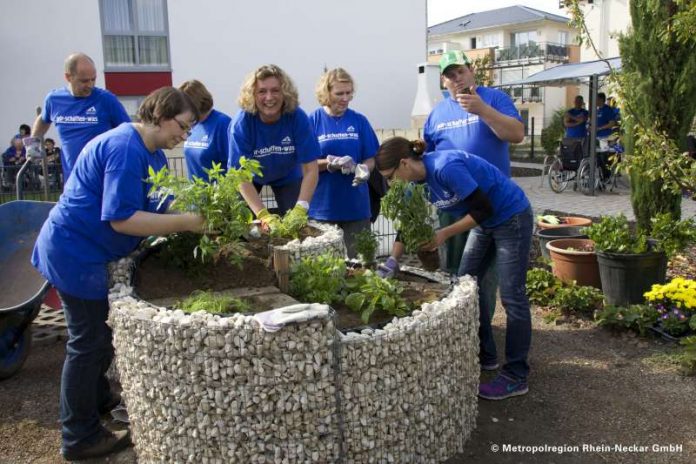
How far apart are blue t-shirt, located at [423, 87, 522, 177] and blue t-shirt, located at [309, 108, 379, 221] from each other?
713mm

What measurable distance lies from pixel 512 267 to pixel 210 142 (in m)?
2.21

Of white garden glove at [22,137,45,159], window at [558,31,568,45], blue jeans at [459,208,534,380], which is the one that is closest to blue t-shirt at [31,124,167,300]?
blue jeans at [459,208,534,380]

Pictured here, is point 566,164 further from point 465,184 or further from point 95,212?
point 95,212

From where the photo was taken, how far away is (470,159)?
3.43m

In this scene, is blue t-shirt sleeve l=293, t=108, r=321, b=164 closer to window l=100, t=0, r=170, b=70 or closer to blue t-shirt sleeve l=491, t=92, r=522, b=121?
blue t-shirt sleeve l=491, t=92, r=522, b=121

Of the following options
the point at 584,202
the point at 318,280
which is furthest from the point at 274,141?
the point at 584,202

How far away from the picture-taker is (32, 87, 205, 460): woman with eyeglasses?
2.77m

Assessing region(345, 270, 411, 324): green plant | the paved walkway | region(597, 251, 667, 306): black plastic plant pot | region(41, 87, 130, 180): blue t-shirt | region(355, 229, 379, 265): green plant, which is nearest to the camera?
region(345, 270, 411, 324): green plant

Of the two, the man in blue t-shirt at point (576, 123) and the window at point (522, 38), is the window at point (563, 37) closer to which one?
the window at point (522, 38)

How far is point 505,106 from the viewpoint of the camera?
157 inches

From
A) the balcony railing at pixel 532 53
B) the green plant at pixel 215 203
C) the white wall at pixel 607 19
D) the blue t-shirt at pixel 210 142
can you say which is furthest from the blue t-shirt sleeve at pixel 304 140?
the balcony railing at pixel 532 53

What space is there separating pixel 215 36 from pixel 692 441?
17.1 m

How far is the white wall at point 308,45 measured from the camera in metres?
17.9

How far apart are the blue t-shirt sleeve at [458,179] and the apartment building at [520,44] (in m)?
40.7
